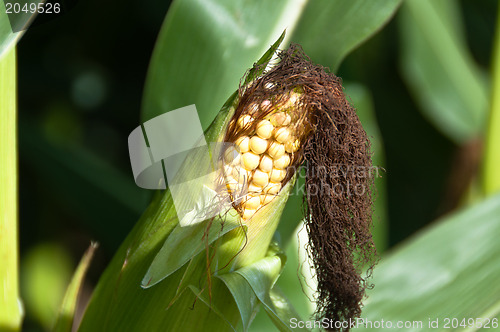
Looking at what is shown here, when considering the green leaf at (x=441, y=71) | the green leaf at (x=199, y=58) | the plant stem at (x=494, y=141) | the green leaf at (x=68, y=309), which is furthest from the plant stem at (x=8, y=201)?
the green leaf at (x=441, y=71)

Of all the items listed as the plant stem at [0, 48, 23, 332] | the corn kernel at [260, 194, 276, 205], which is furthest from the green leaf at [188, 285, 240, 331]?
the plant stem at [0, 48, 23, 332]

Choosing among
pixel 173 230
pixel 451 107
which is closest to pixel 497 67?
pixel 451 107

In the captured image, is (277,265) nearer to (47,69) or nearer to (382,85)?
(47,69)

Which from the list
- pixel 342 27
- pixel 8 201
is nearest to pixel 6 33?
pixel 8 201

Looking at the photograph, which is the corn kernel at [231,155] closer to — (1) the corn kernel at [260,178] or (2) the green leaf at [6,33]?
(1) the corn kernel at [260,178]

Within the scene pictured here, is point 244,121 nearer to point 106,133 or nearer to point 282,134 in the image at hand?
point 282,134

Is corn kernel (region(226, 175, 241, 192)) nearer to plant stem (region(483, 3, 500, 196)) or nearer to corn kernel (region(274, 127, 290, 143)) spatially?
corn kernel (region(274, 127, 290, 143))
